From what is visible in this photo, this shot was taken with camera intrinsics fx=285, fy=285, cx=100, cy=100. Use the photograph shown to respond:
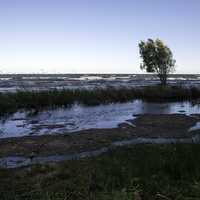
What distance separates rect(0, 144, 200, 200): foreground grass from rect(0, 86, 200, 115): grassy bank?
15.5 meters

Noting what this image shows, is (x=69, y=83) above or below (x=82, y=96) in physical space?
above

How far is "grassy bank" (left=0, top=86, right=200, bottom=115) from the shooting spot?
25250mm

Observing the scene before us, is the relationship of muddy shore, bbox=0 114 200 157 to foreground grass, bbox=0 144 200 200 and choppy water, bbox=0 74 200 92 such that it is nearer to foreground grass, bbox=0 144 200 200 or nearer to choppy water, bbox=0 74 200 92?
foreground grass, bbox=0 144 200 200

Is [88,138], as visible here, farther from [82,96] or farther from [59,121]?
[82,96]

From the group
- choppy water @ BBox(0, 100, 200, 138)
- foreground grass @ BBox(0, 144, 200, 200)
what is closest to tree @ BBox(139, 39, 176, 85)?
choppy water @ BBox(0, 100, 200, 138)

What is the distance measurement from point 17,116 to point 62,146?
10.1 meters

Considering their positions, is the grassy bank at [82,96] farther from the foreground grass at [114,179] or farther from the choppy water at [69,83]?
the foreground grass at [114,179]

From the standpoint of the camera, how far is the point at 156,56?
41.7 metres

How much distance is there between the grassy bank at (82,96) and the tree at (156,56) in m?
5.16

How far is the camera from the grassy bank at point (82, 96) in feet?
82.8

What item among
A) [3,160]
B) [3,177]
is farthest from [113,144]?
[3,177]

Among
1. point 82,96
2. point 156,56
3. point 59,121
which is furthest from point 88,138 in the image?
point 156,56

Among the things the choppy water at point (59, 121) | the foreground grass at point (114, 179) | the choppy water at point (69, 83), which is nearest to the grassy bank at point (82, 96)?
the choppy water at point (59, 121)

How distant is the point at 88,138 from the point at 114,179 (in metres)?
7.25
